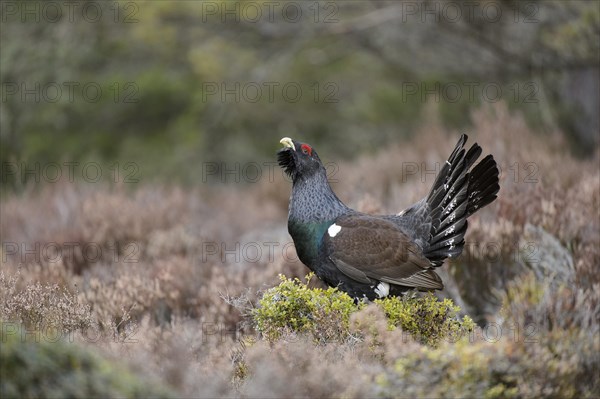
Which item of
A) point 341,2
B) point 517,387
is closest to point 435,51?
point 341,2

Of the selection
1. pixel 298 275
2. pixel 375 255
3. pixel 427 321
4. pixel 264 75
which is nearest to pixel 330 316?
pixel 427 321

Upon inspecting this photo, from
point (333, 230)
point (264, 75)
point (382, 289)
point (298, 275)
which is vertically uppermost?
point (264, 75)

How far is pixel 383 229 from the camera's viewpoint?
484cm

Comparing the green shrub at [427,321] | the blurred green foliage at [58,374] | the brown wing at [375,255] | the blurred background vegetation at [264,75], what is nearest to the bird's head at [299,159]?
the brown wing at [375,255]

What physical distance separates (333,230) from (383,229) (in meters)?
0.32

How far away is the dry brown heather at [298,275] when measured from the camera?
317cm

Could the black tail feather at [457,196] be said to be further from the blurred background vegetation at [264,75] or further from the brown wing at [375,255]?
the blurred background vegetation at [264,75]

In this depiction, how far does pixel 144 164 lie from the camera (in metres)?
13.5

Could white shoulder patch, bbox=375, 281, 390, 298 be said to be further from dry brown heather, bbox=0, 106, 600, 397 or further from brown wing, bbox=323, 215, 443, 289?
dry brown heather, bbox=0, 106, 600, 397

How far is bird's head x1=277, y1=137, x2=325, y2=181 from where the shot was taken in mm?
4996

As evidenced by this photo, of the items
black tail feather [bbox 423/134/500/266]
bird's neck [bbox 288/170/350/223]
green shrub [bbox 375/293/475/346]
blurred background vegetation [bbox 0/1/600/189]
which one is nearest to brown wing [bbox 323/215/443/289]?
bird's neck [bbox 288/170/350/223]

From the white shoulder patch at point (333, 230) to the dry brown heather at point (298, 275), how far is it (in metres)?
0.66

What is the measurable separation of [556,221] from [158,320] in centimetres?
298

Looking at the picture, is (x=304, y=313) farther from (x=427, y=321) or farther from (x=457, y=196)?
(x=457, y=196)
